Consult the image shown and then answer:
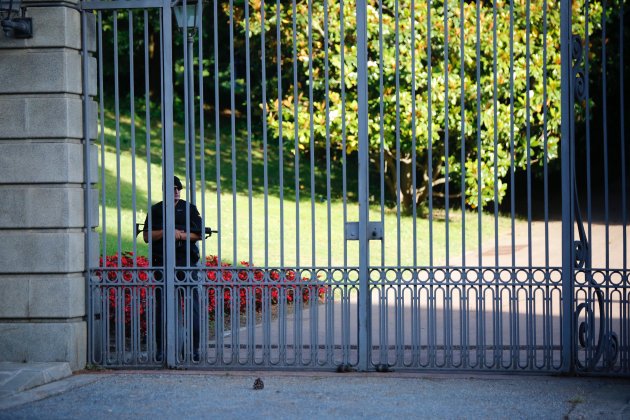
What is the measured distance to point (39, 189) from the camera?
8.95m

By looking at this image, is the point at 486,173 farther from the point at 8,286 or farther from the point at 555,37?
the point at 8,286

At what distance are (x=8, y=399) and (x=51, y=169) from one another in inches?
80.9

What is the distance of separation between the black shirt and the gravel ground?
40.5 inches

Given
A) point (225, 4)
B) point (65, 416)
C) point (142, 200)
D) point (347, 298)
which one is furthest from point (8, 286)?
point (225, 4)

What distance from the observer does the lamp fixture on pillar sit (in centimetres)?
877

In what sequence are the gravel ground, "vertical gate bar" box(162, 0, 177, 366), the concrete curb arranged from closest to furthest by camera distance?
the gravel ground < the concrete curb < "vertical gate bar" box(162, 0, 177, 366)

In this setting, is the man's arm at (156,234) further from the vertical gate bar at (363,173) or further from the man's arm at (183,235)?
the vertical gate bar at (363,173)

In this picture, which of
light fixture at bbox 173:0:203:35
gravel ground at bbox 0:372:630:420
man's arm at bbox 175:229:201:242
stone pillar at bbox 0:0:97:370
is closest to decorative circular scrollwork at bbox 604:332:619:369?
gravel ground at bbox 0:372:630:420

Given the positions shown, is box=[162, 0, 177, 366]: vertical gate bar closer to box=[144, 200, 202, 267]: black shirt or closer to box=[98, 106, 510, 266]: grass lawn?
box=[144, 200, 202, 267]: black shirt

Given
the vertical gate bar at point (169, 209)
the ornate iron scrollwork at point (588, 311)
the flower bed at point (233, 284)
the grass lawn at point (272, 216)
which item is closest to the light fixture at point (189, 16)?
the vertical gate bar at point (169, 209)

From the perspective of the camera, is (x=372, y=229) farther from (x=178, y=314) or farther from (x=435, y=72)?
(x=435, y=72)

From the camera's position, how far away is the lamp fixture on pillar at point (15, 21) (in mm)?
8773

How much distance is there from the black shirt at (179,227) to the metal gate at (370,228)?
0.06ft

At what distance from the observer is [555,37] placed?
1733cm
